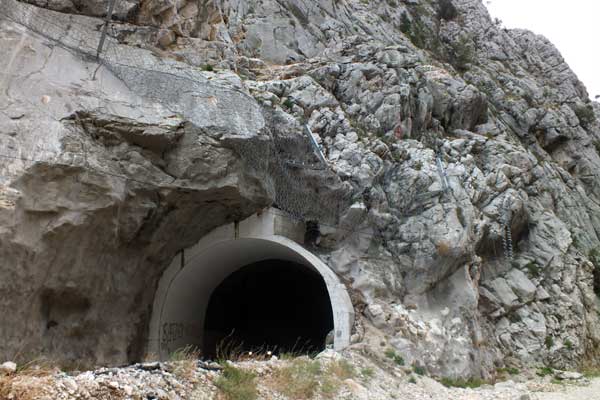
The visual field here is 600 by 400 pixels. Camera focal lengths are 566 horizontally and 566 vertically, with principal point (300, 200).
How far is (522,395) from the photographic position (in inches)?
383

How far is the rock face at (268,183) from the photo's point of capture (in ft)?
30.3

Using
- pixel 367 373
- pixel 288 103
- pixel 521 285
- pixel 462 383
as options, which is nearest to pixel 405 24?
pixel 288 103

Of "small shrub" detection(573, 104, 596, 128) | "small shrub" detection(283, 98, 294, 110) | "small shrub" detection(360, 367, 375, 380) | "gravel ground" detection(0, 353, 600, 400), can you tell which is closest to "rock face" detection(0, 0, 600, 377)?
"small shrub" detection(283, 98, 294, 110)

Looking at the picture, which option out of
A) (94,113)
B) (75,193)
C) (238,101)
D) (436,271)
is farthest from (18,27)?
(436,271)

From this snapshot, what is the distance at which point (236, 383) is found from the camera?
24.3 feet

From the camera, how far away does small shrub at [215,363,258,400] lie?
709cm

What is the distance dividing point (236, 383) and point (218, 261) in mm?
6549

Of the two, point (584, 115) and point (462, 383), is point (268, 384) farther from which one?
point (584, 115)

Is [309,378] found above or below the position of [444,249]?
below

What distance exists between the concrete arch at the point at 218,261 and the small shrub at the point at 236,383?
3.91m

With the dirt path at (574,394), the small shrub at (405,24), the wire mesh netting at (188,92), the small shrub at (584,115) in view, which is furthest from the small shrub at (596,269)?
the small shrub at (405,24)

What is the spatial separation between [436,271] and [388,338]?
2326 millimetres

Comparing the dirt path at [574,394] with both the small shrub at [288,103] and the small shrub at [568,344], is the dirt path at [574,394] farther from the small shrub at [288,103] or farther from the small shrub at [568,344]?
the small shrub at [288,103]

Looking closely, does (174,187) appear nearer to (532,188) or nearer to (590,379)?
(590,379)
